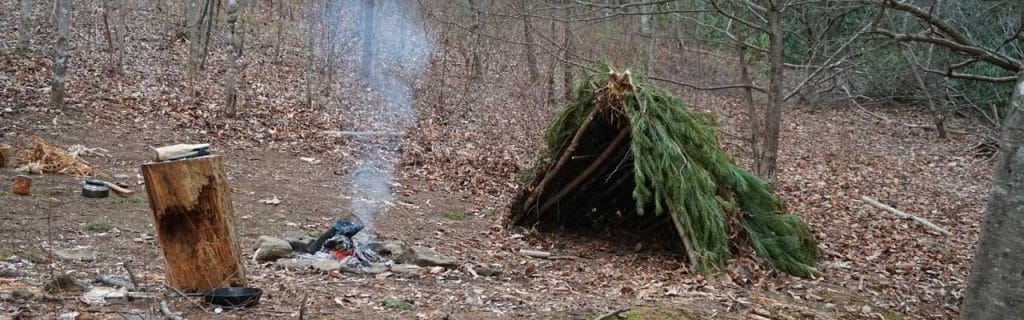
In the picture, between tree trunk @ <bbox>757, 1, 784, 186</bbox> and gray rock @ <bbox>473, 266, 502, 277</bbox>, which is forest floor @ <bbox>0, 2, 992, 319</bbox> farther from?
tree trunk @ <bbox>757, 1, 784, 186</bbox>

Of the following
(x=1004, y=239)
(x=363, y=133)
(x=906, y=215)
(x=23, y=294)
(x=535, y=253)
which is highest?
(x=1004, y=239)

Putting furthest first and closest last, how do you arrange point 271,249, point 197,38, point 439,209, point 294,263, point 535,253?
point 197,38 → point 439,209 → point 535,253 → point 271,249 → point 294,263

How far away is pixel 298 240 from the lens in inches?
253

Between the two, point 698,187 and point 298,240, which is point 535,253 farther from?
point 298,240

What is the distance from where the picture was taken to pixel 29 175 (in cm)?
788

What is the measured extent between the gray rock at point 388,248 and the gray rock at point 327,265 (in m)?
0.63

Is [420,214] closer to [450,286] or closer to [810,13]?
[450,286]

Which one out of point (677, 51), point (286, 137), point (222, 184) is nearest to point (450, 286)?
point (222, 184)

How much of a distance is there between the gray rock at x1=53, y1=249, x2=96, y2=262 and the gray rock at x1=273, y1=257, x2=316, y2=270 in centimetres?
123

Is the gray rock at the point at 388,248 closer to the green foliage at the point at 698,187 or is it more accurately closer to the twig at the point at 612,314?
the green foliage at the point at 698,187

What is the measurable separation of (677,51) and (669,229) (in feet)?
30.4

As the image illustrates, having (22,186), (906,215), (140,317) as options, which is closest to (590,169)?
(140,317)

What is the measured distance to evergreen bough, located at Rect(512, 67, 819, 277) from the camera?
6.29 metres

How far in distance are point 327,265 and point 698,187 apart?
302 cm
